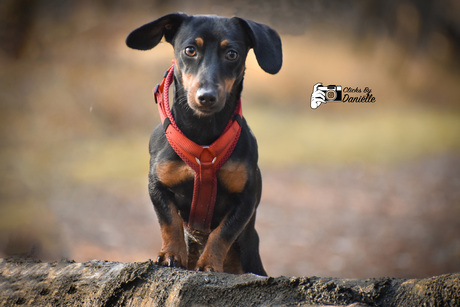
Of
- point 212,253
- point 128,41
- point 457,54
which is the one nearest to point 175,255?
point 212,253

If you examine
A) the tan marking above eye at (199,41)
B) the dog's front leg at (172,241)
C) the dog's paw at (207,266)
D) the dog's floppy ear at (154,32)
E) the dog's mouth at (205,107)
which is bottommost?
the dog's paw at (207,266)

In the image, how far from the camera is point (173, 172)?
3.08m

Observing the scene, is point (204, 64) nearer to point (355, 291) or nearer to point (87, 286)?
point (87, 286)

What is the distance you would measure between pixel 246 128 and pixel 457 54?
842 cm

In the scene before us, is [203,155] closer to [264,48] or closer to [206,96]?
[206,96]

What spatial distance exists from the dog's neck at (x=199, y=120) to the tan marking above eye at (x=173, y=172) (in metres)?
0.16

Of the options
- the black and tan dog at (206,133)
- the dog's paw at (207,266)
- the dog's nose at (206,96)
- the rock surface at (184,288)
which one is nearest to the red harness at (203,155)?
the black and tan dog at (206,133)

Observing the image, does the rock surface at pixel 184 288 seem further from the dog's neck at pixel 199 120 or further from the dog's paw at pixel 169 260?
the dog's neck at pixel 199 120

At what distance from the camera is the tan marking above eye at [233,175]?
3.07m

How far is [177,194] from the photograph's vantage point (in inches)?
125

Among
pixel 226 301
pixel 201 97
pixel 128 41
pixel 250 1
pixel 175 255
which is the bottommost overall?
pixel 226 301

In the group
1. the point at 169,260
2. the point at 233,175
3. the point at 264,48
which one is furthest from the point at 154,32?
the point at 169,260

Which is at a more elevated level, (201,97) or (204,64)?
(204,64)

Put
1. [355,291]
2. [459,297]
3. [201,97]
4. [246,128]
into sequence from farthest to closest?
[246,128] < [201,97] < [355,291] < [459,297]
